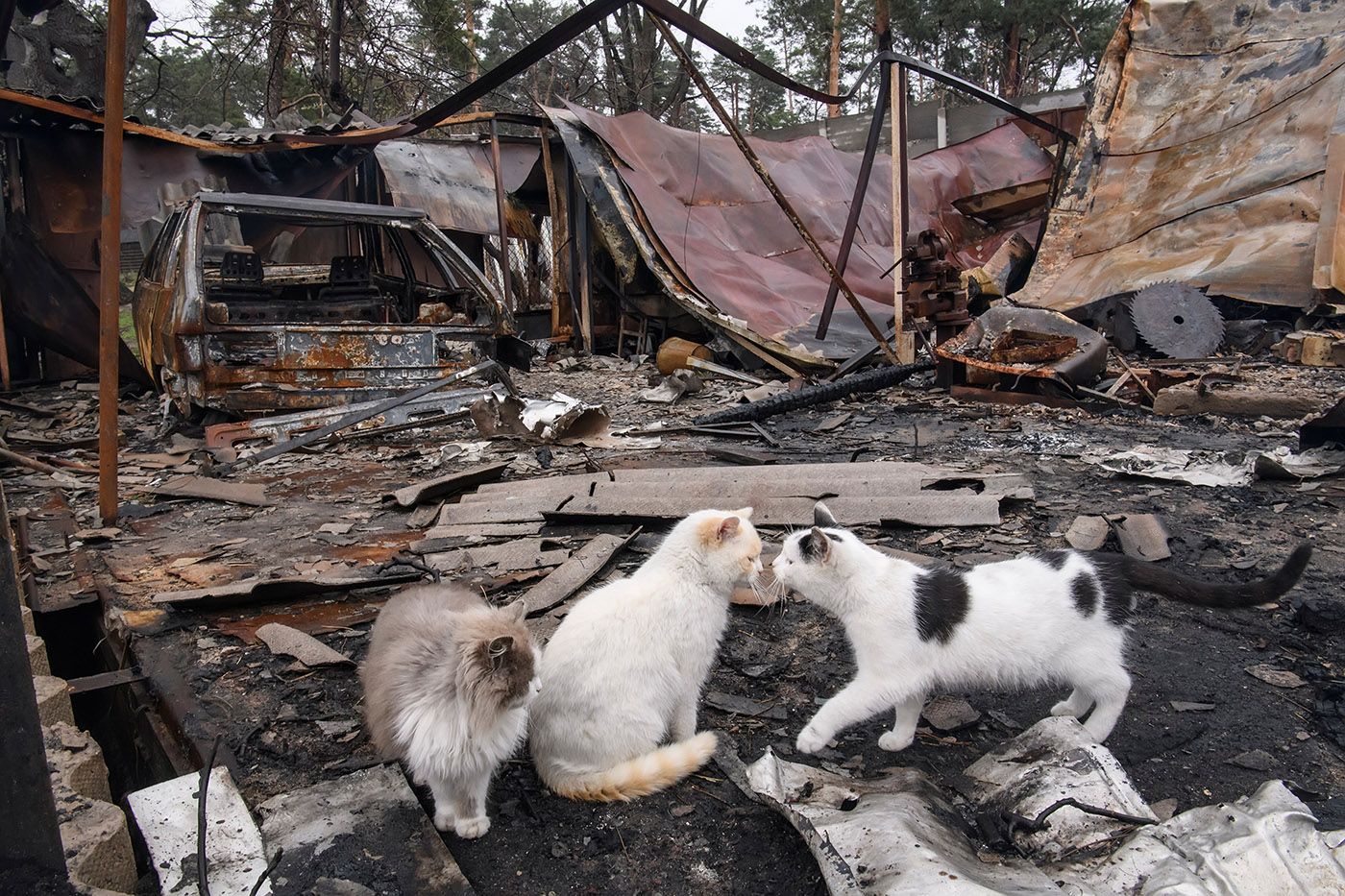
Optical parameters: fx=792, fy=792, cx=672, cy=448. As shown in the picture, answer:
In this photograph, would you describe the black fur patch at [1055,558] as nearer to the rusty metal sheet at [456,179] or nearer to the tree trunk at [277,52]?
the rusty metal sheet at [456,179]

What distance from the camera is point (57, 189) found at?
10656 millimetres

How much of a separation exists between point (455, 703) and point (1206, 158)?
42.5ft

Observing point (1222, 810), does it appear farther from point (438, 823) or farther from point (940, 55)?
point (940, 55)

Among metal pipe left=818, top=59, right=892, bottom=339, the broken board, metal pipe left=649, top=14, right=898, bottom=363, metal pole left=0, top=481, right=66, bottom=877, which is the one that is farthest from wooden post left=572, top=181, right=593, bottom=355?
metal pole left=0, top=481, right=66, bottom=877

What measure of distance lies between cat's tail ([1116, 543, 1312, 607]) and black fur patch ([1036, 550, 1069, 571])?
179 millimetres

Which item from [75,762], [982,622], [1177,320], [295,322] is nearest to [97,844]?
[75,762]

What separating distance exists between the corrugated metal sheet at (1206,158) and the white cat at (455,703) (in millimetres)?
10240

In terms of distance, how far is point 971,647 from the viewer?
2.63m

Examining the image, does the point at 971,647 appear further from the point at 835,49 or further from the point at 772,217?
the point at 835,49

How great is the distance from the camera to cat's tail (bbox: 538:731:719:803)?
2383 mm

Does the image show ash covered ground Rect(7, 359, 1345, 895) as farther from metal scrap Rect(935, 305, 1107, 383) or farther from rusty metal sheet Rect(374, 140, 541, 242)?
rusty metal sheet Rect(374, 140, 541, 242)

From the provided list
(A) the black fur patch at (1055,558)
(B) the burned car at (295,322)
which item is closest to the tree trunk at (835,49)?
(B) the burned car at (295,322)

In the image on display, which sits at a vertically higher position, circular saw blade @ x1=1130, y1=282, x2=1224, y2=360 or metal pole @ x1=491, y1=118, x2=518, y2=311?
metal pole @ x1=491, y1=118, x2=518, y2=311

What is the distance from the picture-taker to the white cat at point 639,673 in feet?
7.90
